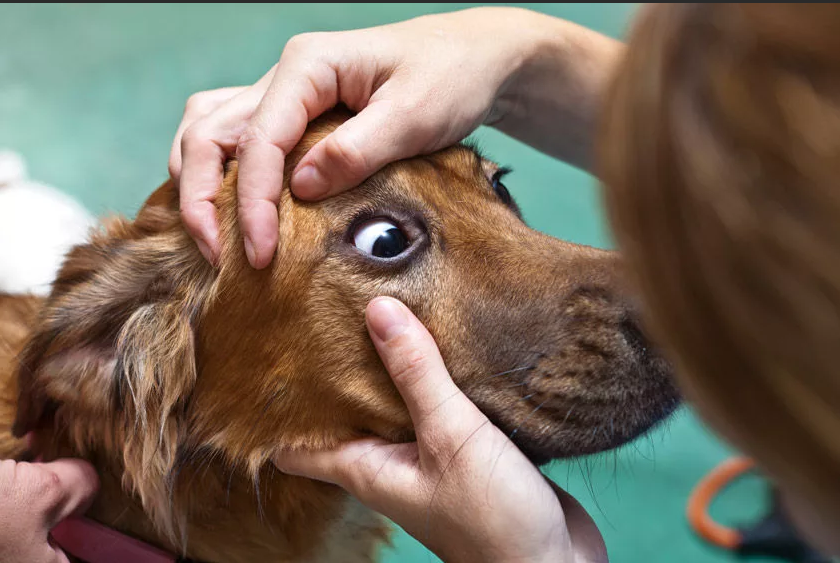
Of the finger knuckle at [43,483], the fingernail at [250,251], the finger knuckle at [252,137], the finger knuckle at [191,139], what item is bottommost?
the finger knuckle at [43,483]

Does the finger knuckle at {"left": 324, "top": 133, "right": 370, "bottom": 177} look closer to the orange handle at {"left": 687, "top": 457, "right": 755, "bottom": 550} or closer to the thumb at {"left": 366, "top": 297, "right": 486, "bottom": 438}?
the thumb at {"left": 366, "top": 297, "right": 486, "bottom": 438}

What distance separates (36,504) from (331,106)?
1003 millimetres

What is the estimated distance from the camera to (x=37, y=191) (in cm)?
283

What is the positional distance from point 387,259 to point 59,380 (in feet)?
2.39

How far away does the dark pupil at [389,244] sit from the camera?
5.23 feet

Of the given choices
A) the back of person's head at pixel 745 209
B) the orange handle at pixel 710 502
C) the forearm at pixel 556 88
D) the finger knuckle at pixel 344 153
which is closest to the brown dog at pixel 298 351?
the finger knuckle at pixel 344 153

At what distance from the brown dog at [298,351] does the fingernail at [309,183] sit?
4cm

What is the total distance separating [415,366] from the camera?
1.43m

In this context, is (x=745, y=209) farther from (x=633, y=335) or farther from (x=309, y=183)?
(x=309, y=183)

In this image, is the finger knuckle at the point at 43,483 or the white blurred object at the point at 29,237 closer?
the finger knuckle at the point at 43,483

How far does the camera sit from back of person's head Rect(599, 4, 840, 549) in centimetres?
73

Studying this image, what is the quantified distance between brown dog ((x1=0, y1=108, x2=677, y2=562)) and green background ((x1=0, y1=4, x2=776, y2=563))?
184 centimetres

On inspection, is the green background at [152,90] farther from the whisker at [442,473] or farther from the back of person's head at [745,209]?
the back of person's head at [745,209]

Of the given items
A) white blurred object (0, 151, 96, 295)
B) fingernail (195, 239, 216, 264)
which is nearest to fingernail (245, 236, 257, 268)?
fingernail (195, 239, 216, 264)
